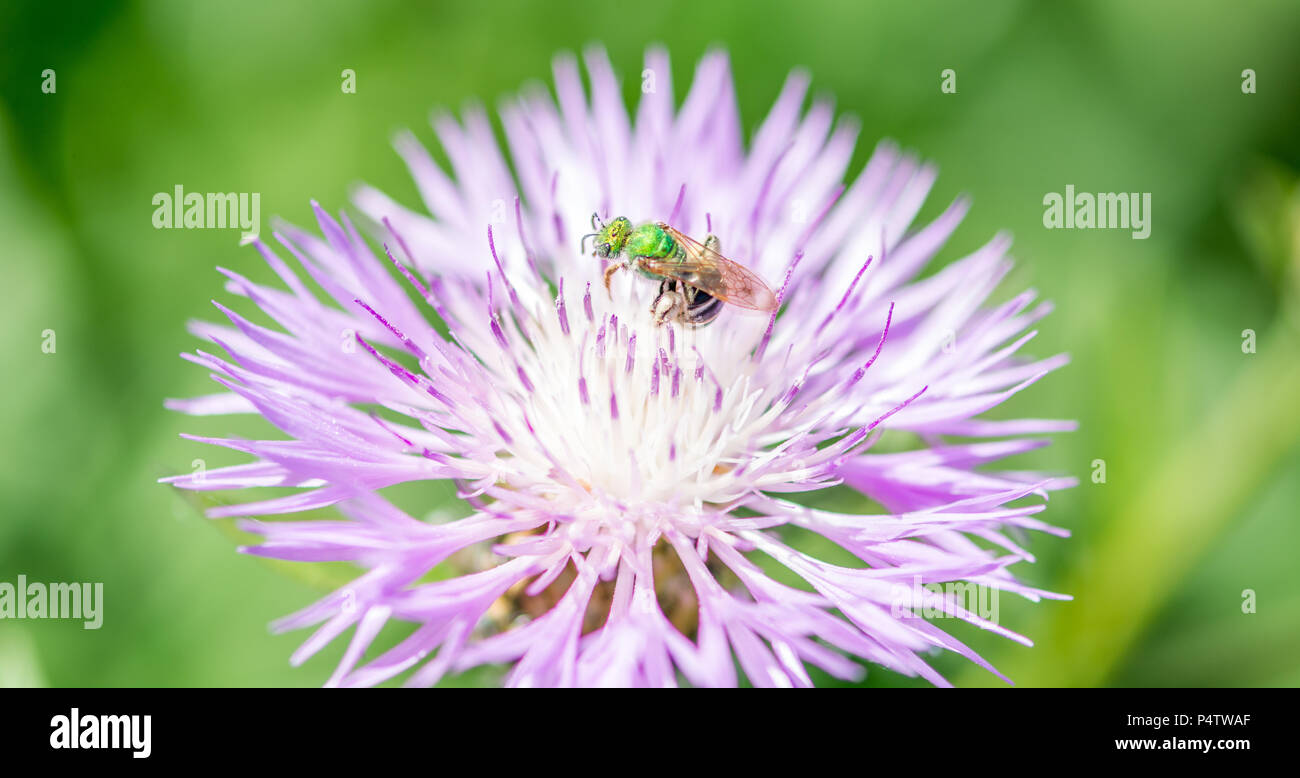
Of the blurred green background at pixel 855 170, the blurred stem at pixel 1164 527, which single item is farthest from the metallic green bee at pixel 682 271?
the blurred stem at pixel 1164 527

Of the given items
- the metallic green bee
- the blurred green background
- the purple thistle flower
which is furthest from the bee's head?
the blurred green background

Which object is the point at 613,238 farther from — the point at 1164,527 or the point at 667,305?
the point at 1164,527

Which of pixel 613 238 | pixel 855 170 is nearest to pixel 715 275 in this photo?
pixel 613 238

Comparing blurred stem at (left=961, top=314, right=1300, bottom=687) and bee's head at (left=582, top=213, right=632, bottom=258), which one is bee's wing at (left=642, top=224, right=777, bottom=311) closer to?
bee's head at (left=582, top=213, right=632, bottom=258)

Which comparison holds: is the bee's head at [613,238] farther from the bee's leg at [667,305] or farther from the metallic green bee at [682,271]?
the bee's leg at [667,305]

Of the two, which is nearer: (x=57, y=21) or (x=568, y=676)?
(x=568, y=676)
